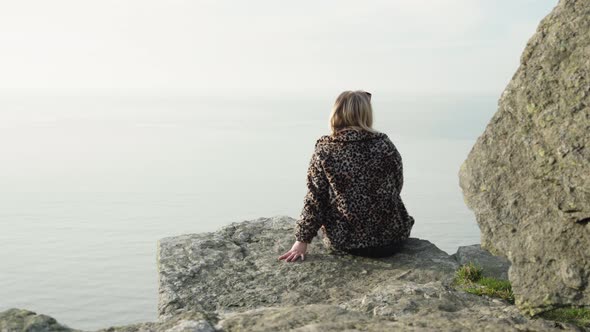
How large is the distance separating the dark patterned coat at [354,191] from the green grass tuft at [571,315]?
2995mm

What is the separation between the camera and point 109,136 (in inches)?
6427

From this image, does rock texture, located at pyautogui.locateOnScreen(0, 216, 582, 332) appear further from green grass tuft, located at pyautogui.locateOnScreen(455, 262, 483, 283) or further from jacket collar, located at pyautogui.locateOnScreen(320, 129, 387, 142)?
jacket collar, located at pyautogui.locateOnScreen(320, 129, 387, 142)

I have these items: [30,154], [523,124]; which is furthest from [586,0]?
[30,154]

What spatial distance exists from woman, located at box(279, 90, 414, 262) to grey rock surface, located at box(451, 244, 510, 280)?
2.77 feet

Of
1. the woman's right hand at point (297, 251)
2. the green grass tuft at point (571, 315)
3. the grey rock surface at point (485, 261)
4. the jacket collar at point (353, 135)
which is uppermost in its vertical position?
the jacket collar at point (353, 135)

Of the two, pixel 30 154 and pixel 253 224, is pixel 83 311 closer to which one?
pixel 253 224

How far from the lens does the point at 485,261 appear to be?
24.7 ft

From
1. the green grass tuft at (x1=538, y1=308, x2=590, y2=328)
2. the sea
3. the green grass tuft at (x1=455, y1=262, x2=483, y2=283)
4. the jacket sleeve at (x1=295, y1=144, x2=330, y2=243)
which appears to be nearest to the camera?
the green grass tuft at (x1=538, y1=308, x2=590, y2=328)

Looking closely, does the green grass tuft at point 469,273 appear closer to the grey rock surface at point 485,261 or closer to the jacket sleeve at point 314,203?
the grey rock surface at point 485,261

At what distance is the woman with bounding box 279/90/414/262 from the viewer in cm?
766

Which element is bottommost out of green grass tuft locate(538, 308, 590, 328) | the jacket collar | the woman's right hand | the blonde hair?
green grass tuft locate(538, 308, 590, 328)

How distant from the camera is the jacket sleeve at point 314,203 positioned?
778 cm

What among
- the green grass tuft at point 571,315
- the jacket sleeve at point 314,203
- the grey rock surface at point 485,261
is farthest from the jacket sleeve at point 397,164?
the green grass tuft at point 571,315

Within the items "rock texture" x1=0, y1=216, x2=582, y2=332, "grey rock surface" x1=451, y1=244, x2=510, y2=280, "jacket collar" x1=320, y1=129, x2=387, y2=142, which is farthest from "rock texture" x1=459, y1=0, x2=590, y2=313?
"jacket collar" x1=320, y1=129, x2=387, y2=142
